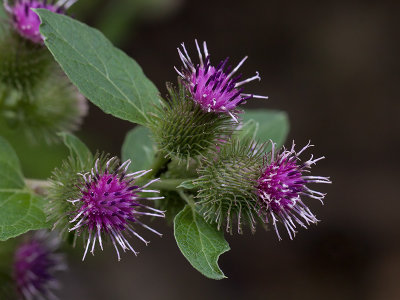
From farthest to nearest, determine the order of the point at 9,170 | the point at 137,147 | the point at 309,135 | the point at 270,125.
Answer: the point at 309,135 < the point at 270,125 < the point at 137,147 < the point at 9,170

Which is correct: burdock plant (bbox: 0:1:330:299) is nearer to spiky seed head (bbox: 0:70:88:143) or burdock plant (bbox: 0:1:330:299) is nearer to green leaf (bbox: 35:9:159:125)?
green leaf (bbox: 35:9:159:125)

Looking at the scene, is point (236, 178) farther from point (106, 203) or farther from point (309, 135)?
point (309, 135)

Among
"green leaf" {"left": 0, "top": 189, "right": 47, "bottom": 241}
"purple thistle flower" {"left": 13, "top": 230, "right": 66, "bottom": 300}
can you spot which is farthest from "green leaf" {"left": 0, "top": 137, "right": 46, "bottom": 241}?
"purple thistle flower" {"left": 13, "top": 230, "right": 66, "bottom": 300}

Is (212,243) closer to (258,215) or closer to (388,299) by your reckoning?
(258,215)

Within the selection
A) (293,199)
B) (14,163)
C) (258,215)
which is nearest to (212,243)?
(258,215)

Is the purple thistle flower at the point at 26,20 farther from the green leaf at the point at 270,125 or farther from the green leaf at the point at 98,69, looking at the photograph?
the green leaf at the point at 270,125

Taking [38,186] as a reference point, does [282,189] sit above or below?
above

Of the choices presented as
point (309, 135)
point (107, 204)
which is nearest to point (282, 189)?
point (107, 204)
